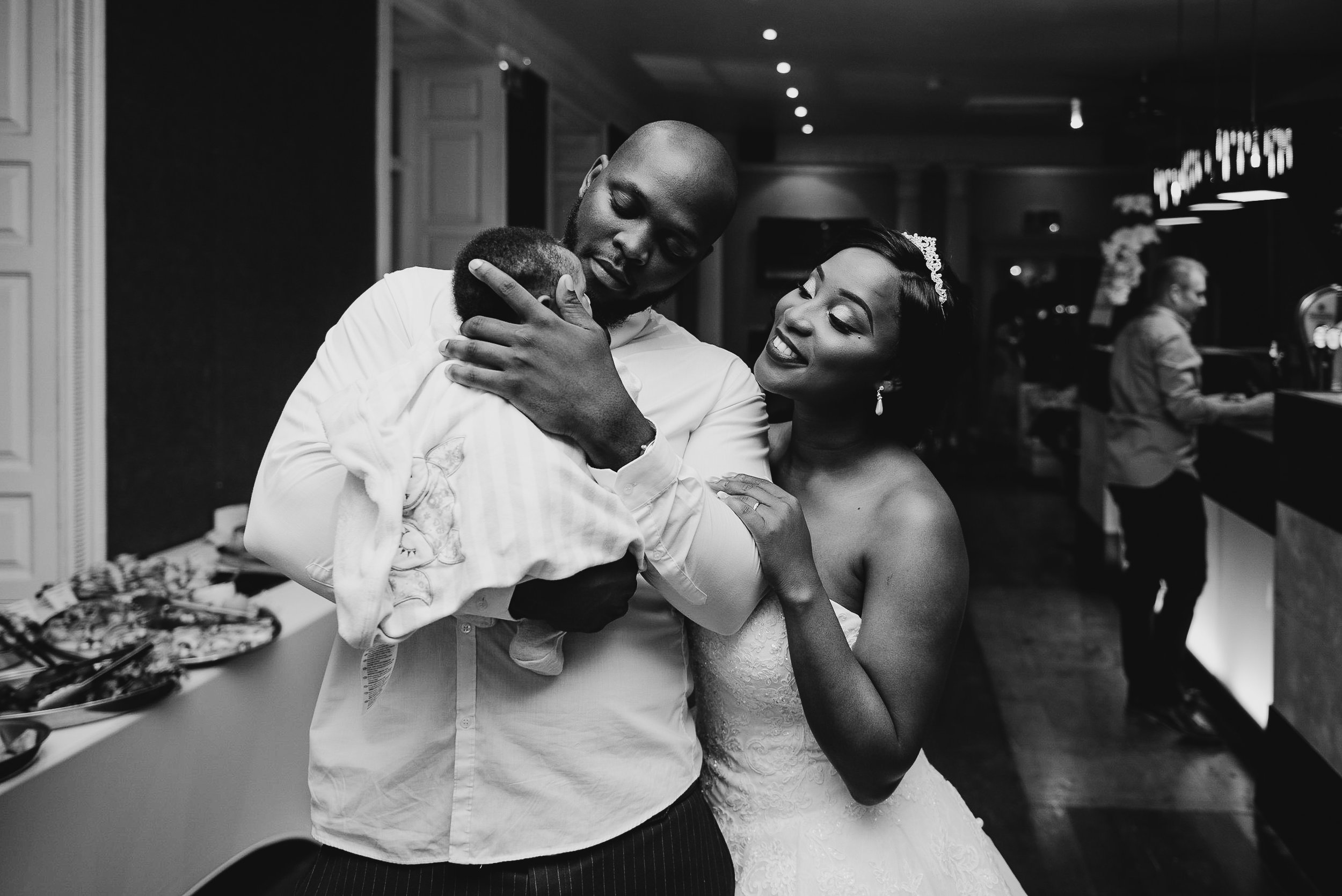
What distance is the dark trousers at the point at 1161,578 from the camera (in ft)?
15.2

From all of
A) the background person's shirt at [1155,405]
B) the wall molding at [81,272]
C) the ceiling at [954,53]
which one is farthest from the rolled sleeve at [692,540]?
the ceiling at [954,53]

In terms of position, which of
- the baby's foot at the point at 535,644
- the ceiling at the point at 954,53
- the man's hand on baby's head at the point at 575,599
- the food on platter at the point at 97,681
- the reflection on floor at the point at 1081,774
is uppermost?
the ceiling at the point at 954,53

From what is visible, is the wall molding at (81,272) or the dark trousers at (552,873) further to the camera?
the wall molding at (81,272)

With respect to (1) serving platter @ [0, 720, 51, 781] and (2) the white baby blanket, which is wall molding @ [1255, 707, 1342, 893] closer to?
(2) the white baby blanket

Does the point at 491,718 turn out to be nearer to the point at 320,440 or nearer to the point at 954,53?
the point at 320,440

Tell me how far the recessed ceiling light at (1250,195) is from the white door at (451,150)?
404 centimetres

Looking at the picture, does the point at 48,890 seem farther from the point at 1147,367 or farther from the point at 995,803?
the point at 1147,367

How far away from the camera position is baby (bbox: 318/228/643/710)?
1066mm

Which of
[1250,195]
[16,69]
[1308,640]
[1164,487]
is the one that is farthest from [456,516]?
[1250,195]

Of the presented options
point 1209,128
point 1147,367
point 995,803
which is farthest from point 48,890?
point 1209,128

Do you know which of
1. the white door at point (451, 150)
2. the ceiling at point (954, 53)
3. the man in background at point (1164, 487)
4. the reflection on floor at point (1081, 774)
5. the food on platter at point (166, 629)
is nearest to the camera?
the food on platter at point (166, 629)

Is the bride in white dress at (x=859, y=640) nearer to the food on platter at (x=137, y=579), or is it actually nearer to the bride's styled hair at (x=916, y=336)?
the bride's styled hair at (x=916, y=336)

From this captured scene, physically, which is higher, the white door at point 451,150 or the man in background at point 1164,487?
the white door at point 451,150

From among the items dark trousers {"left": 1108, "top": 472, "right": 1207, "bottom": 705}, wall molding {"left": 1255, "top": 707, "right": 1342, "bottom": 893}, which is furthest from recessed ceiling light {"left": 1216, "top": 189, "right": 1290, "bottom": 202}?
wall molding {"left": 1255, "top": 707, "right": 1342, "bottom": 893}
